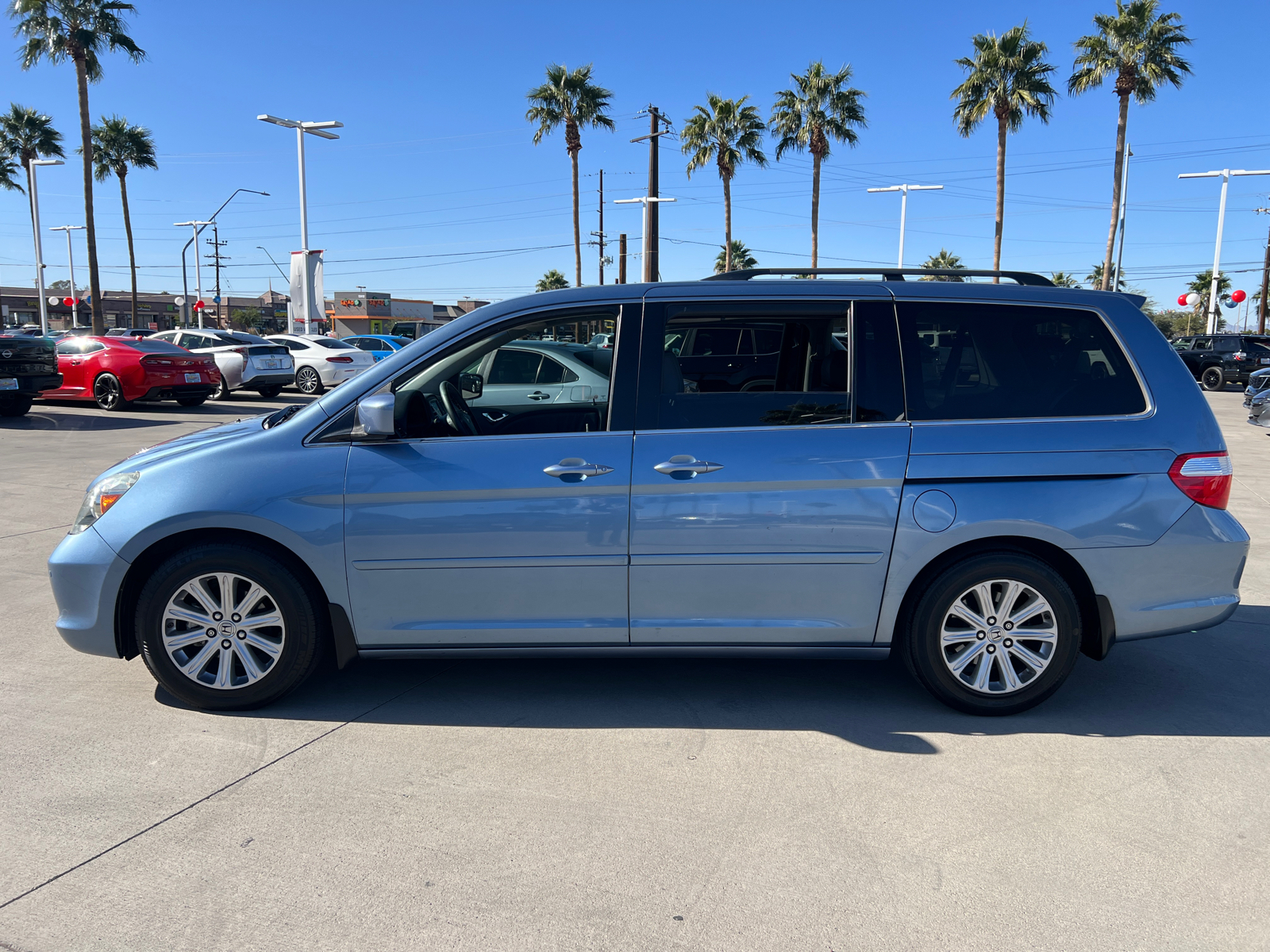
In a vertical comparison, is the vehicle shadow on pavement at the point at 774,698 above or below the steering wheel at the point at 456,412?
below

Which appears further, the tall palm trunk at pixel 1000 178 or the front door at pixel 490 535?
the tall palm trunk at pixel 1000 178

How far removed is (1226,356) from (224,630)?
31.7 meters

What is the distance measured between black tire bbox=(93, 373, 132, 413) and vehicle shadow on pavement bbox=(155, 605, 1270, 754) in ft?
49.1

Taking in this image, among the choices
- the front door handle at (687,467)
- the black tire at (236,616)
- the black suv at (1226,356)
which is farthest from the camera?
the black suv at (1226,356)

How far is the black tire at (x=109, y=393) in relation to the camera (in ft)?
55.9

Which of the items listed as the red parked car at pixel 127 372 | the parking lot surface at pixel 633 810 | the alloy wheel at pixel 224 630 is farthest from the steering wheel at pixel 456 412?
the red parked car at pixel 127 372

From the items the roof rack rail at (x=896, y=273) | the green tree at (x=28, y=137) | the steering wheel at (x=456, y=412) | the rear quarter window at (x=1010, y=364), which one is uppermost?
the green tree at (x=28, y=137)

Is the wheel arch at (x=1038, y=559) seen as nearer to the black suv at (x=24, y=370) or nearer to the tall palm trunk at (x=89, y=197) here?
the black suv at (x=24, y=370)

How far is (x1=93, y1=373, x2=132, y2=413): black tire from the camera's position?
17.0 m

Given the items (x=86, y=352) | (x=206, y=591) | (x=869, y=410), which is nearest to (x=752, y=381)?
(x=869, y=410)

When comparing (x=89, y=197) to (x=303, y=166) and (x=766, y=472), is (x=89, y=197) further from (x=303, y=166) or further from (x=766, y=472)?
(x=766, y=472)

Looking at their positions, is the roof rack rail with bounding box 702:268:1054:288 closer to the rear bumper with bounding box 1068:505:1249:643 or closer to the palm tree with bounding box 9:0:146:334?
the rear bumper with bounding box 1068:505:1249:643

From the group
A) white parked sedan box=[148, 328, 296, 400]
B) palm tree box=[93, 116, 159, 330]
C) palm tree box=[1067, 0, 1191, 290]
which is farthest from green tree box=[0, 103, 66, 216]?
palm tree box=[1067, 0, 1191, 290]

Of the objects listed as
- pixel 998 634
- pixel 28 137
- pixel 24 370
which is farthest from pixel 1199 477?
pixel 28 137
